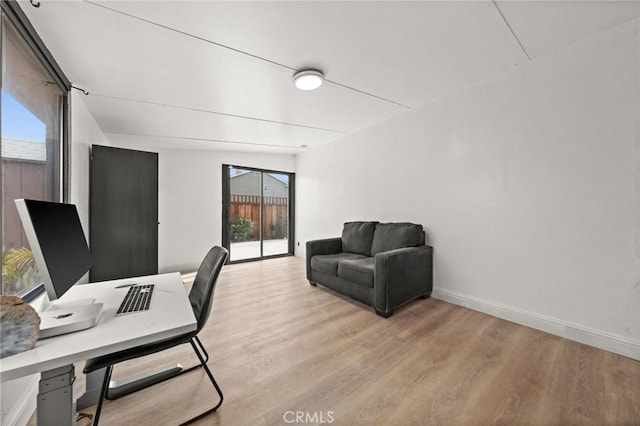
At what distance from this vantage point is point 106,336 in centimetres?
91

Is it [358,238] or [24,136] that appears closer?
[24,136]

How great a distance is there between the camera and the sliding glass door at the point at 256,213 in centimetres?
514

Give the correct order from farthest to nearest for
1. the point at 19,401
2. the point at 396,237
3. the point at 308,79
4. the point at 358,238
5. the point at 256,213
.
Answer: the point at 256,213 → the point at 358,238 → the point at 396,237 → the point at 308,79 → the point at 19,401

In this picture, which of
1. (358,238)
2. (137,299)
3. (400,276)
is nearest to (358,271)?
(400,276)

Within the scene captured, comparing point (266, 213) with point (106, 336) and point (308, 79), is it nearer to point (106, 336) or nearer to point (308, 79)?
point (308, 79)

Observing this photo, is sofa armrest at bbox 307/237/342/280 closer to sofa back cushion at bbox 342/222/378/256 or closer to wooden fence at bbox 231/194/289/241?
sofa back cushion at bbox 342/222/378/256

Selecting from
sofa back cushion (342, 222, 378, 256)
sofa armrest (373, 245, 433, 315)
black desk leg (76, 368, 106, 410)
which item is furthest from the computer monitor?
sofa back cushion (342, 222, 378, 256)

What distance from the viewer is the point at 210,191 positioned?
16.1 ft

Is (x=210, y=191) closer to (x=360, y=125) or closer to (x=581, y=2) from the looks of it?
(x=360, y=125)

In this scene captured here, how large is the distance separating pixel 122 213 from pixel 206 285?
2635mm

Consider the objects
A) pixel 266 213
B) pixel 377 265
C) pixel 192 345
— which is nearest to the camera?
pixel 192 345

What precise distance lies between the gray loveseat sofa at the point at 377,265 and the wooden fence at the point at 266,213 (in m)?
2.21

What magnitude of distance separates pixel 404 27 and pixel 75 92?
326cm

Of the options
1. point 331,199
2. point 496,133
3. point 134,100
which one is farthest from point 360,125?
point 134,100
